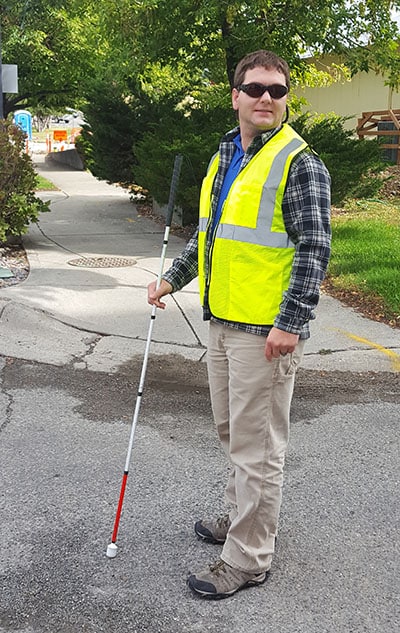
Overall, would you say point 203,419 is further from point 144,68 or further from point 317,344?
point 144,68

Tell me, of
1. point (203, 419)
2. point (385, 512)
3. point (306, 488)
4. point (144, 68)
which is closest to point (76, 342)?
point (203, 419)

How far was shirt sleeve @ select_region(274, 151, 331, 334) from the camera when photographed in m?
2.63

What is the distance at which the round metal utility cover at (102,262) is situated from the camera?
944cm

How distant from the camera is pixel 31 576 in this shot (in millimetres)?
3041

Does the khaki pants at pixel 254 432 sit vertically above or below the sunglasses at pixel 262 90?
below

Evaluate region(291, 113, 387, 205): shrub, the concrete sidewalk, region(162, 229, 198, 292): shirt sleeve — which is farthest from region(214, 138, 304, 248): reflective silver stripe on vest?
region(291, 113, 387, 205): shrub

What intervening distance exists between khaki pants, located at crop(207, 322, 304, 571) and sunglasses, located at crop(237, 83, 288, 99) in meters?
0.87

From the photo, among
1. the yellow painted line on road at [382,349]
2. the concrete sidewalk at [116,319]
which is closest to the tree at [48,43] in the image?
the concrete sidewalk at [116,319]

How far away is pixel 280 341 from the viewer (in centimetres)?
266

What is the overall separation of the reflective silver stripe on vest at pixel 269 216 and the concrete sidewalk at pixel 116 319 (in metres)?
3.31

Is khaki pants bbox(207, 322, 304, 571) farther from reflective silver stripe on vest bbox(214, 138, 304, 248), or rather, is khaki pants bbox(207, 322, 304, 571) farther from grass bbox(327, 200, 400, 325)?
grass bbox(327, 200, 400, 325)

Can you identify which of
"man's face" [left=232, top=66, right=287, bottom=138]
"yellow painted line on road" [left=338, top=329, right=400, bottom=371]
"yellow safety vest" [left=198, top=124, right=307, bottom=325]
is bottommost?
"yellow painted line on road" [left=338, top=329, right=400, bottom=371]

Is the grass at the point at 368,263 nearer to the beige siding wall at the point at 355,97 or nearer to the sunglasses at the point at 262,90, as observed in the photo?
the sunglasses at the point at 262,90

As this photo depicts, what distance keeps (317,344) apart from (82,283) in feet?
9.76
